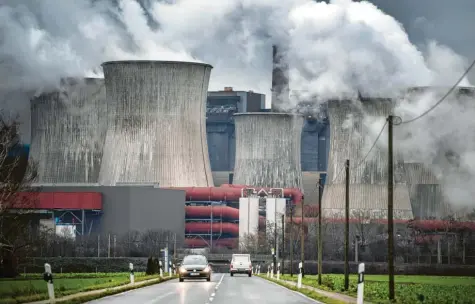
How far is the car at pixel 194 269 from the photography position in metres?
48.7

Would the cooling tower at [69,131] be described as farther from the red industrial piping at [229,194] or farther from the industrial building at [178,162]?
the red industrial piping at [229,194]

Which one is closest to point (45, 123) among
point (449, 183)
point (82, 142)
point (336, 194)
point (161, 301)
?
point (82, 142)

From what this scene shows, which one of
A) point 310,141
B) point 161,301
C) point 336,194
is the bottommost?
point 161,301

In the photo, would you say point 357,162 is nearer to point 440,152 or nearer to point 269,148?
point 440,152

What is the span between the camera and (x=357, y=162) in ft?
334

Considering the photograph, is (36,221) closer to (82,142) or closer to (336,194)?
(82,142)

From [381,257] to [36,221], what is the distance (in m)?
29.5

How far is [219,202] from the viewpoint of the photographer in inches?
4877

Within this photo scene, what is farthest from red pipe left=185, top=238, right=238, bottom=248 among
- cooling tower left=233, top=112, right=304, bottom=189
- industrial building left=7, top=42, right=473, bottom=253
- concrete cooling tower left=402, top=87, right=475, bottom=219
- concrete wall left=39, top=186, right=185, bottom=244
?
concrete cooling tower left=402, top=87, right=475, bottom=219

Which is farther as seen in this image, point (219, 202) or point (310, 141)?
point (310, 141)

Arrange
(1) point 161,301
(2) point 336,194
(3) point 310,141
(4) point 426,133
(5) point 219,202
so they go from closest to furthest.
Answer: (1) point 161,301 < (4) point 426,133 < (2) point 336,194 < (5) point 219,202 < (3) point 310,141

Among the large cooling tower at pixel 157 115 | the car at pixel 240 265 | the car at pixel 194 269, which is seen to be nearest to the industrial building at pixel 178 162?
the large cooling tower at pixel 157 115

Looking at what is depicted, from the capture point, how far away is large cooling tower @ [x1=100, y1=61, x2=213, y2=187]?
9181 cm

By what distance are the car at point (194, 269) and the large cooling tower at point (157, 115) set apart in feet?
140
